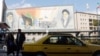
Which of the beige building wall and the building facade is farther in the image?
the beige building wall

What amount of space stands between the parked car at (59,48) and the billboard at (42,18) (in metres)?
107

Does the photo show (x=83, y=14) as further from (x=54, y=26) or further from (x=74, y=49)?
(x=74, y=49)

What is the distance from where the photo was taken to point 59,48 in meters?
14.7

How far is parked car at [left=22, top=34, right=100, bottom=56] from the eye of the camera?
14.6m

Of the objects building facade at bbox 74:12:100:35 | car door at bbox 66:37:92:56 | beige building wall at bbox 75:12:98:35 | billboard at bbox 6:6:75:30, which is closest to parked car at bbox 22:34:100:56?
car door at bbox 66:37:92:56

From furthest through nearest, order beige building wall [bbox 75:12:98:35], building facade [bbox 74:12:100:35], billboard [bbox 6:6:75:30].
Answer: beige building wall [bbox 75:12:98:35], building facade [bbox 74:12:100:35], billboard [bbox 6:6:75:30]

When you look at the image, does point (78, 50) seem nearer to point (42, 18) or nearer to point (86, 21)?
point (42, 18)

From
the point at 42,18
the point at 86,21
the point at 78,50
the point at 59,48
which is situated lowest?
the point at 78,50

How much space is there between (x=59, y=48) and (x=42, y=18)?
11399 cm

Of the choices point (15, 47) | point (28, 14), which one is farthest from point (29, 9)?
point (15, 47)

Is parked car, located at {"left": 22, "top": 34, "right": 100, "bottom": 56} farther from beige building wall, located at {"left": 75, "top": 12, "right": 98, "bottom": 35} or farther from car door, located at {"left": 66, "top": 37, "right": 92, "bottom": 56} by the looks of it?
beige building wall, located at {"left": 75, "top": 12, "right": 98, "bottom": 35}

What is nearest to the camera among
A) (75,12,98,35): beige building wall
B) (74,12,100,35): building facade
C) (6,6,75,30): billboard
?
(6,6,75,30): billboard

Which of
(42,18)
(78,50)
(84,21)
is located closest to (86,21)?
(84,21)

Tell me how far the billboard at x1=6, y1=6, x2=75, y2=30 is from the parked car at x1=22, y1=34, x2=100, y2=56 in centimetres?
10712
